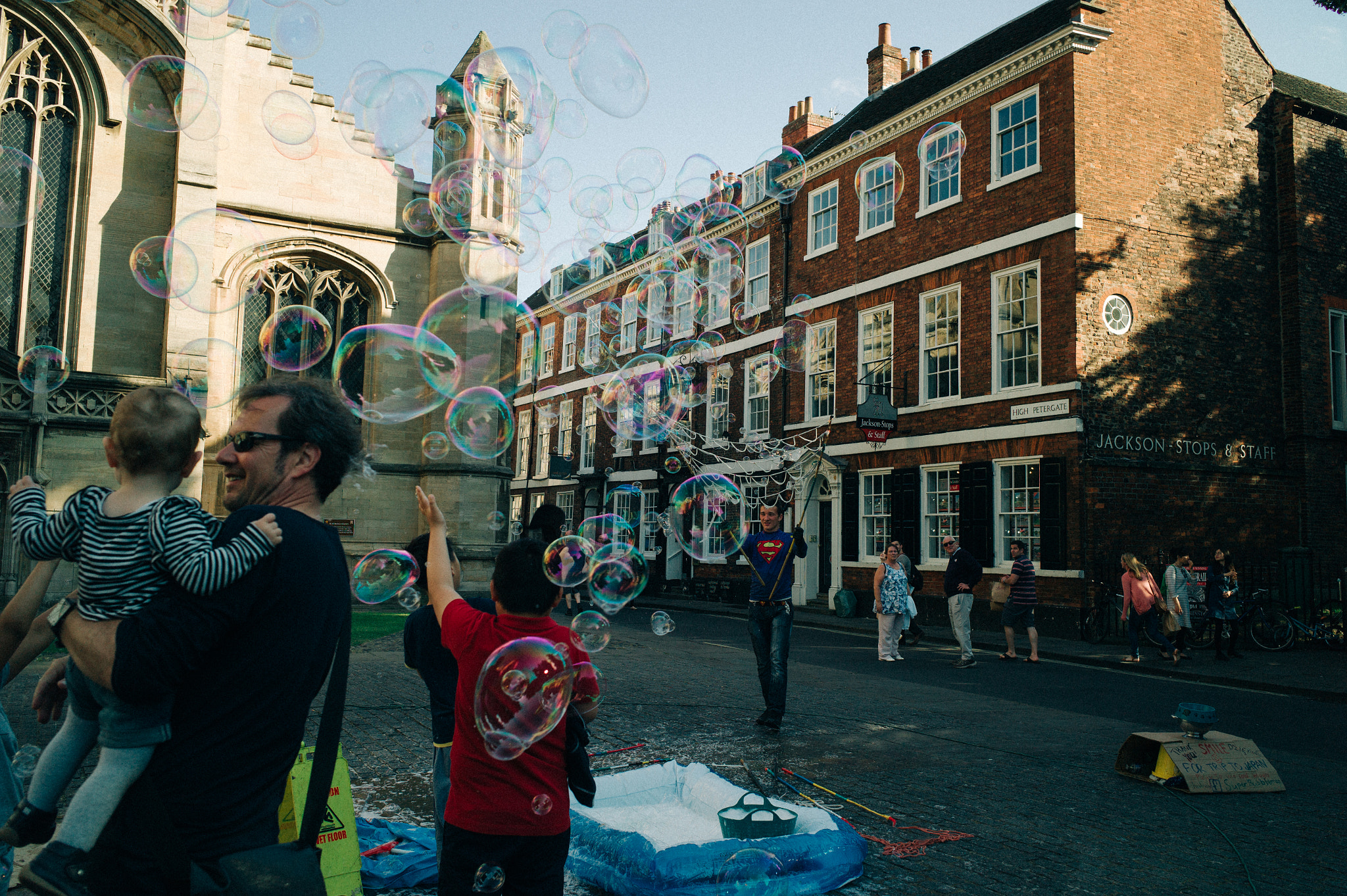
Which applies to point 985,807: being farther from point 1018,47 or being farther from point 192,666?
point 1018,47

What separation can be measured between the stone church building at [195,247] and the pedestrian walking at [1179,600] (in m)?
13.9

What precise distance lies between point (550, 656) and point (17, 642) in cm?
185

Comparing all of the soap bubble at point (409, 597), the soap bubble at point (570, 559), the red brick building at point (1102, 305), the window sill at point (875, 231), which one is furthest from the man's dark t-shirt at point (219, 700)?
the window sill at point (875, 231)

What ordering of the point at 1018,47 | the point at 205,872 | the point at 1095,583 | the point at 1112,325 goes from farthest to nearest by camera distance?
the point at 1018,47 < the point at 1112,325 < the point at 1095,583 < the point at 205,872

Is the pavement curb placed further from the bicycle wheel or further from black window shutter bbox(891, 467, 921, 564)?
the bicycle wheel

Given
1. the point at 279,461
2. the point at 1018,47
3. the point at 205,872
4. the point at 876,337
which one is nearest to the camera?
the point at 205,872

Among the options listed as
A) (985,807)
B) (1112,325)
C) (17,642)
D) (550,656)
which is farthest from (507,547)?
(1112,325)

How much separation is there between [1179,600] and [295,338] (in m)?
13.4

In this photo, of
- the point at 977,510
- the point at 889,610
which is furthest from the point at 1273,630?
the point at 889,610

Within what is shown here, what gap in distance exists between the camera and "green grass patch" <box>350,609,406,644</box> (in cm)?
1535

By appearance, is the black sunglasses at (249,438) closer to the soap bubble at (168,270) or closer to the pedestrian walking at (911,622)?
the soap bubble at (168,270)

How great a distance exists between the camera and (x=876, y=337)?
74.9 feet

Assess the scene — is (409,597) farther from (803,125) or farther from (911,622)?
(803,125)

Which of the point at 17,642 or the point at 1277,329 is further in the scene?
the point at 1277,329
